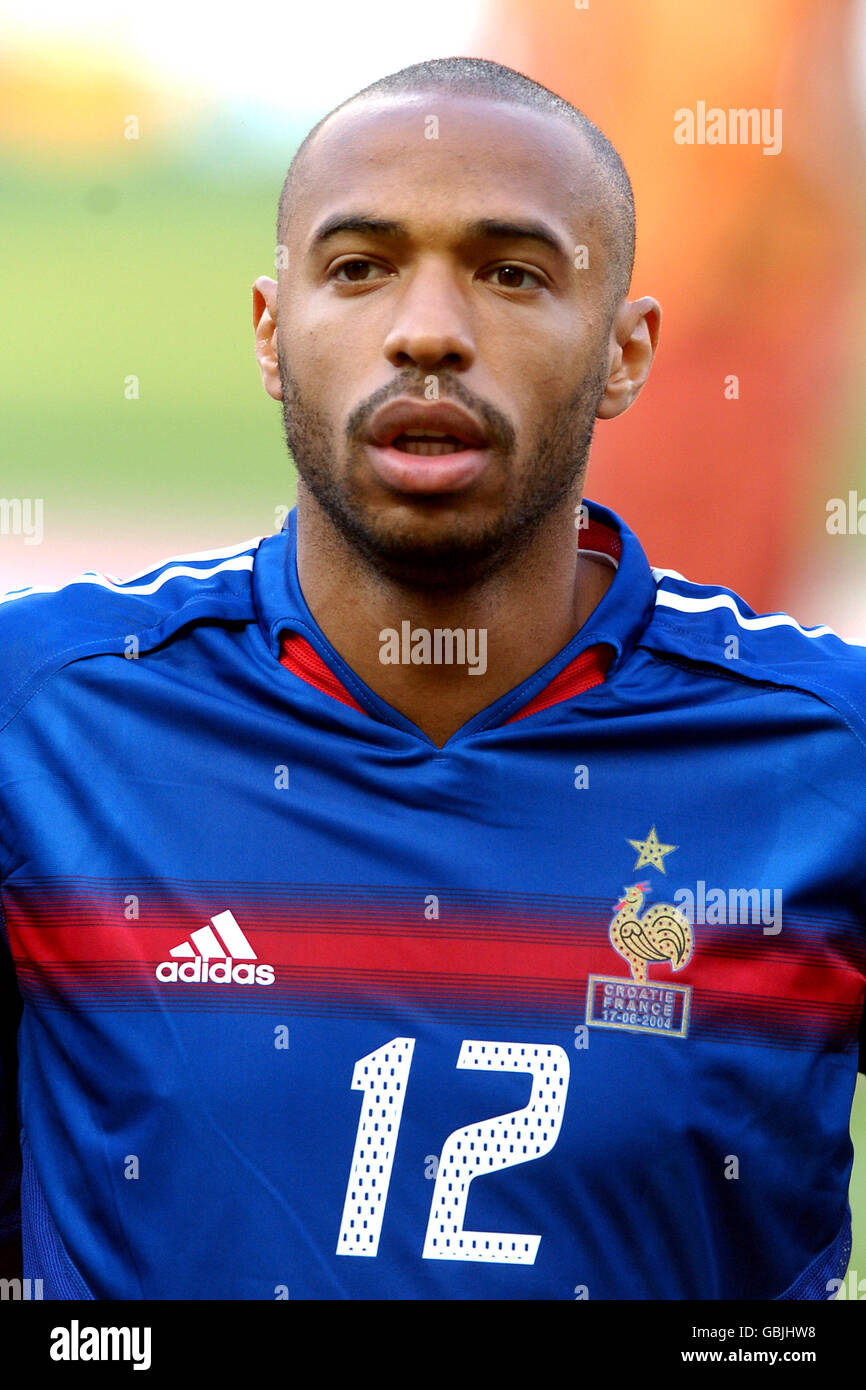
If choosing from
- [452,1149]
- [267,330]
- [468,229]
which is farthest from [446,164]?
[452,1149]

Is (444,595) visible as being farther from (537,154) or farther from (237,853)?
(537,154)

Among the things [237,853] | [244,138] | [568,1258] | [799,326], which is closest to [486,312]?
[237,853]

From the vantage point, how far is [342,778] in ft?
4.37

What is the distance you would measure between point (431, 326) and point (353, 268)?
133 mm

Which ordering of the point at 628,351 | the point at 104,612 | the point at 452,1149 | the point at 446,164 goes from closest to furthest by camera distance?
the point at 452,1149, the point at 446,164, the point at 104,612, the point at 628,351

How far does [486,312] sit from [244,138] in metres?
2.79

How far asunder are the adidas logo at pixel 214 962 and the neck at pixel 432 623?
26 centimetres

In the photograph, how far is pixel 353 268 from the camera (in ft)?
4.41

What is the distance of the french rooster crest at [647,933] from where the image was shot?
4.25 ft

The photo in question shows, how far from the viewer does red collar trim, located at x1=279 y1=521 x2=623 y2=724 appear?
1385 millimetres

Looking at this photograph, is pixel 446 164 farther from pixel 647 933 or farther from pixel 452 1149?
pixel 452 1149

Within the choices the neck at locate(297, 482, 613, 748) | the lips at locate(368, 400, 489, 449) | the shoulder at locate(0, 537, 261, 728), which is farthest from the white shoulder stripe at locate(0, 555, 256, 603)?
the lips at locate(368, 400, 489, 449)

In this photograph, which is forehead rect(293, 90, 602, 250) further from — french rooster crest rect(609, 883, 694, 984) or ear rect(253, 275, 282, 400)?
french rooster crest rect(609, 883, 694, 984)

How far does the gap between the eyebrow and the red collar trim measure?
0.37m
